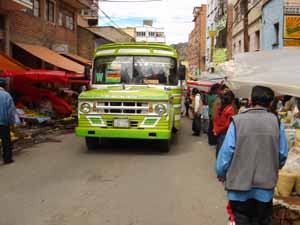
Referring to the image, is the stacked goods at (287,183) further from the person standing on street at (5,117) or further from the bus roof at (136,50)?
the bus roof at (136,50)

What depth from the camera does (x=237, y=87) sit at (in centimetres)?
603

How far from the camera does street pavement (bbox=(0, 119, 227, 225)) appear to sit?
5.59 metres

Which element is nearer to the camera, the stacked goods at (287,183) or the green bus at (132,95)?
the stacked goods at (287,183)

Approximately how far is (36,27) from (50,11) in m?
2.93

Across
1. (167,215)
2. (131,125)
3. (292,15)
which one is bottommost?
(167,215)

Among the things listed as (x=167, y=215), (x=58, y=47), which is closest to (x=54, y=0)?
(x=58, y=47)

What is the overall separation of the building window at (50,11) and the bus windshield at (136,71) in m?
12.9

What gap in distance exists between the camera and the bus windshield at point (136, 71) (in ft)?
36.6

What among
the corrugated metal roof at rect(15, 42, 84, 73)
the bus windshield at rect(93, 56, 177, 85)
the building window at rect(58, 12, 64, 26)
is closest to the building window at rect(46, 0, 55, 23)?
the building window at rect(58, 12, 64, 26)

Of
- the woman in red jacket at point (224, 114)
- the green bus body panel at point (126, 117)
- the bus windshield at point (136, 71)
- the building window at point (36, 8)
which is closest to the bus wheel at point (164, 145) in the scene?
the green bus body panel at point (126, 117)

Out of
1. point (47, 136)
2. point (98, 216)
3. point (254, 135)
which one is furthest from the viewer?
point (47, 136)

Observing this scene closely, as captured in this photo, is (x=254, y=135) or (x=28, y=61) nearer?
(x=254, y=135)

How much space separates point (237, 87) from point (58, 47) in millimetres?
18247

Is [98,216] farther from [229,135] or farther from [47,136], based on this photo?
[47,136]
